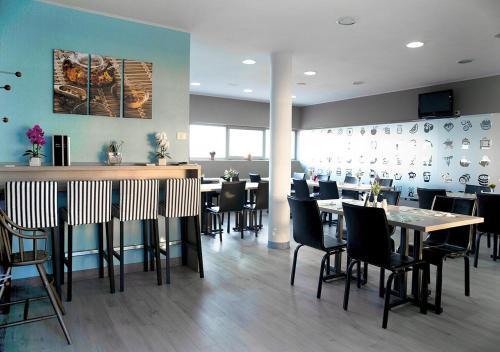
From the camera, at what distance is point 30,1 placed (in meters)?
3.47

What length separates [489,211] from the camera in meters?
4.41

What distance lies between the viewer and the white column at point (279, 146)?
507cm

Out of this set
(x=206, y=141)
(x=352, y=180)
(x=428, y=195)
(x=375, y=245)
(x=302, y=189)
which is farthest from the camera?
(x=206, y=141)

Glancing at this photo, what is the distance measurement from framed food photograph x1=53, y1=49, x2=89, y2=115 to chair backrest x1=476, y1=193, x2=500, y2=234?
4584 millimetres

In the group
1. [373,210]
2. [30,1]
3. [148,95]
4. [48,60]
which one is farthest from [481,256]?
[30,1]

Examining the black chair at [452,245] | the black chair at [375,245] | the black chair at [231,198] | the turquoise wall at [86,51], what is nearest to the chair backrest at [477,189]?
the black chair at [452,245]

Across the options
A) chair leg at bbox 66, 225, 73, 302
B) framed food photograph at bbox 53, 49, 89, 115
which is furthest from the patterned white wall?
chair leg at bbox 66, 225, 73, 302

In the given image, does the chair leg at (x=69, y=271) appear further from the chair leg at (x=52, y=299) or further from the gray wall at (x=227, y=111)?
the gray wall at (x=227, y=111)

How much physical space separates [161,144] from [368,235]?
7.83 feet

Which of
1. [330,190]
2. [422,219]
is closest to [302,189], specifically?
[330,190]

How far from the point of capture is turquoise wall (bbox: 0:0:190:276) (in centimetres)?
344

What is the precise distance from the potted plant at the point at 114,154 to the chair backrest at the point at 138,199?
39 centimetres

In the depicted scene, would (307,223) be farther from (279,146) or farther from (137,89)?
(137,89)

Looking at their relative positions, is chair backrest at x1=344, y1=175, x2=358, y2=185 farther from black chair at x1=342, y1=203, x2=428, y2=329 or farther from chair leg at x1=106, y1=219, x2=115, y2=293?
chair leg at x1=106, y1=219, x2=115, y2=293
